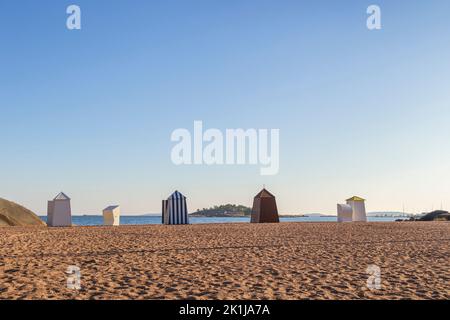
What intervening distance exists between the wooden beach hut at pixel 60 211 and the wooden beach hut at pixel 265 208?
14.8m

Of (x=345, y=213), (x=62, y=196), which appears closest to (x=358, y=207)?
(x=345, y=213)

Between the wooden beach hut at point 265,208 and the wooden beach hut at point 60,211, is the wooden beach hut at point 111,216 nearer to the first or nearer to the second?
the wooden beach hut at point 60,211

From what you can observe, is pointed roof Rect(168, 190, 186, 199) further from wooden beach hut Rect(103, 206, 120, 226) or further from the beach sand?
the beach sand

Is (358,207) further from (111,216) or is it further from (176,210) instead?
(111,216)

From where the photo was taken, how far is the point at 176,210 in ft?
106

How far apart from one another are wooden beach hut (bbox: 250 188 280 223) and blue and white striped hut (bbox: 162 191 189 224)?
6237 millimetres

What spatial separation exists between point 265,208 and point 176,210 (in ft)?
24.8

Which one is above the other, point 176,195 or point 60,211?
point 176,195

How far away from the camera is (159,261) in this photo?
391 inches

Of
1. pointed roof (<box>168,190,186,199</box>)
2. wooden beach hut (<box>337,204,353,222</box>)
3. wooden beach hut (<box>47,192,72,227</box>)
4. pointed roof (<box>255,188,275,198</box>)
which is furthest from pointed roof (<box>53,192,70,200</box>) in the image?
wooden beach hut (<box>337,204,353,222</box>)

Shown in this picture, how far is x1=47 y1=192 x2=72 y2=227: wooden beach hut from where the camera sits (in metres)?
29.2

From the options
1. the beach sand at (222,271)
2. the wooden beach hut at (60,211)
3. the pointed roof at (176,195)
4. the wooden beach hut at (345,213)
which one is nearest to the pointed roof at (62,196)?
the wooden beach hut at (60,211)

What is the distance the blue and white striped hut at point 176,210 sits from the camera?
32.2 m
